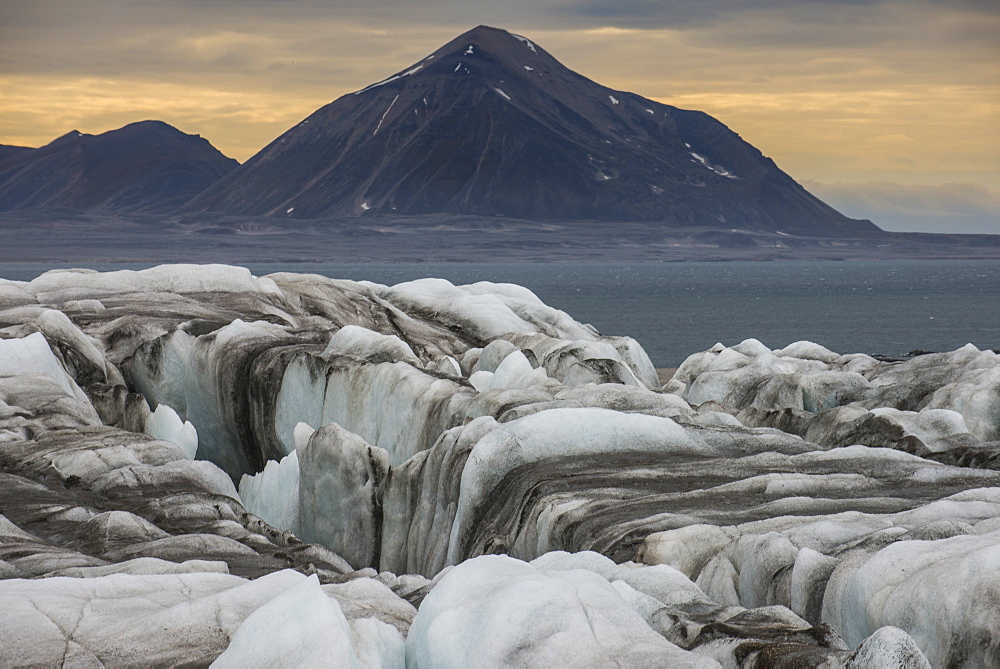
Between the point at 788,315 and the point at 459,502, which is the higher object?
the point at 459,502

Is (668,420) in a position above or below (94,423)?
above

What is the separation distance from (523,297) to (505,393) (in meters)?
20.7

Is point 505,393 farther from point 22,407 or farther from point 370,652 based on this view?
point 370,652

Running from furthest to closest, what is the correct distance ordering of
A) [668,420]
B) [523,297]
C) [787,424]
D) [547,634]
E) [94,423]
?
[523,297]
[787,424]
[94,423]
[668,420]
[547,634]

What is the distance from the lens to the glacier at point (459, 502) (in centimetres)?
732

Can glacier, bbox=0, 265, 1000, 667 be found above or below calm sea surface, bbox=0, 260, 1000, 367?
above

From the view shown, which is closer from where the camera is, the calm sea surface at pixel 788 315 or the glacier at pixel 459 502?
the glacier at pixel 459 502

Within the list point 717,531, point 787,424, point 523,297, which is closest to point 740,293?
point 523,297

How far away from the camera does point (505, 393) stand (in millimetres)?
17516

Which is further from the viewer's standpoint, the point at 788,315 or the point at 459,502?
the point at 788,315

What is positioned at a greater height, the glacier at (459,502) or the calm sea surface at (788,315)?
the glacier at (459,502)

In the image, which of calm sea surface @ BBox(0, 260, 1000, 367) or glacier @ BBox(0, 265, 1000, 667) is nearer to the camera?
glacier @ BBox(0, 265, 1000, 667)

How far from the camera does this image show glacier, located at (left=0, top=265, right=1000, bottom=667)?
732 centimetres

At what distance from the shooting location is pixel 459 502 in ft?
48.1
